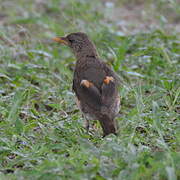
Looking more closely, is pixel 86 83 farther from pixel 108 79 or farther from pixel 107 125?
pixel 107 125

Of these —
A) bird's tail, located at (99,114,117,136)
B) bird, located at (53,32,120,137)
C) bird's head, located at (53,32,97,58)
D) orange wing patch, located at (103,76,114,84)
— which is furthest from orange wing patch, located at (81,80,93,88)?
bird's head, located at (53,32,97,58)

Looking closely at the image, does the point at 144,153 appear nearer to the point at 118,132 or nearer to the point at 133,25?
the point at 118,132

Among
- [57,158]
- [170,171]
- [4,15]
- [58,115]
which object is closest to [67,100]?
[58,115]

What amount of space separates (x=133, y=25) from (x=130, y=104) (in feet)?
13.1

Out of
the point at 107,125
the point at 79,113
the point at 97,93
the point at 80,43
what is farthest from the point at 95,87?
the point at 80,43

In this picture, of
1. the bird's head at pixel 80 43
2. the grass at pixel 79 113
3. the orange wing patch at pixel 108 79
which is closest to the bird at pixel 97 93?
the orange wing patch at pixel 108 79

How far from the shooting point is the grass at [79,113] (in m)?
4.62

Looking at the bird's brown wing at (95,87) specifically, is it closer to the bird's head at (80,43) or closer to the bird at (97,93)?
the bird at (97,93)

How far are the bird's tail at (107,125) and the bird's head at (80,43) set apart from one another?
165cm

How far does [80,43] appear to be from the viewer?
744 centimetres

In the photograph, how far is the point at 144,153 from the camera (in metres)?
4.93

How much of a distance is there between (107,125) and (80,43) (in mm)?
1996

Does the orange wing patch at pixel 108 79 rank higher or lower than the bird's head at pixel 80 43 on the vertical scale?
lower

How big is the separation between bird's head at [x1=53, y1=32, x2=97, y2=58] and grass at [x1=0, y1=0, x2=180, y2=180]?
19 centimetres
